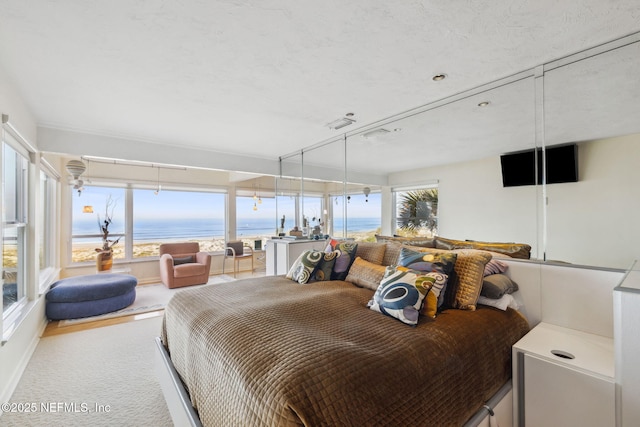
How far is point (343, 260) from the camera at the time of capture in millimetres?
2721

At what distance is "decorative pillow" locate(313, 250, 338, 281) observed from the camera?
104 inches

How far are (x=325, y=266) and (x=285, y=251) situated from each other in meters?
1.59

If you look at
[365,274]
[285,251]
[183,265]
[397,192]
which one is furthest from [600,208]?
[183,265]

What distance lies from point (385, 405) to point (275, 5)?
198 cm

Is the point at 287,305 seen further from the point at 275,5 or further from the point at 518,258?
the point at 518,258

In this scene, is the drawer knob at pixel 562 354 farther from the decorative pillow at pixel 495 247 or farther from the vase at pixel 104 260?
the vase at pixel 104 260

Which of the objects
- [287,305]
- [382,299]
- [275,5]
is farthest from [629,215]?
[275,5]

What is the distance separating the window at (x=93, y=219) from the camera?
5.25 meters

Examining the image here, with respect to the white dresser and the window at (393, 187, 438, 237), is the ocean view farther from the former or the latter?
the window at (393, 187, 438, 237)

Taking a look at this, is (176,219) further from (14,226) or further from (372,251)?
(372,251)

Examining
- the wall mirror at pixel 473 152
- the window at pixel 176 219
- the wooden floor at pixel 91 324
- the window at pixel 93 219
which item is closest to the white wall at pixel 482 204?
the wall mirror at pixel 473 152

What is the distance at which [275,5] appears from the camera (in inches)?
56.8

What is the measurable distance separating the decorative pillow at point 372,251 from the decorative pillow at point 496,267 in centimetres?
90

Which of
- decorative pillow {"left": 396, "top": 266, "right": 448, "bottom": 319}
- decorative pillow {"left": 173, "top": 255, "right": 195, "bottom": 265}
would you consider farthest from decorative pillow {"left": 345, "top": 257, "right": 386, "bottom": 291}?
decorative pillow {"left": 173, "top": 255, "right": 195, "bottom": 265}
